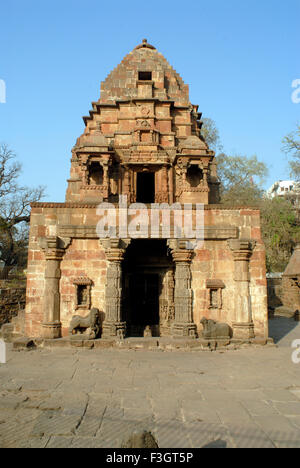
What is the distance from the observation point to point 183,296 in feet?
32.0

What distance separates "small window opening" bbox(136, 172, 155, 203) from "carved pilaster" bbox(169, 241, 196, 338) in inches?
265

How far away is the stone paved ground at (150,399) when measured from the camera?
416cm

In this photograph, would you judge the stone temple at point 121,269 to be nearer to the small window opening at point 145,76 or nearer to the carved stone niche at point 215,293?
the carved stone niche at point 215,293

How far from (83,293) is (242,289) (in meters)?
4.91

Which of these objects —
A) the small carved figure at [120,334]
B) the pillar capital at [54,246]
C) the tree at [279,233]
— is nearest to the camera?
the small carved figure at [120,334]

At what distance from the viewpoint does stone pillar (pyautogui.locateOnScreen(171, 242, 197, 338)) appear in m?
9.52

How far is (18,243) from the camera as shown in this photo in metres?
27.9

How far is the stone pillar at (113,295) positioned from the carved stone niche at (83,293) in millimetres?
611

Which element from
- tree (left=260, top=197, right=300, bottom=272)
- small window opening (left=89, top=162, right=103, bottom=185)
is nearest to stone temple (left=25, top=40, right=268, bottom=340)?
small window opening (left=89, top=162, right=103, bottom=185)

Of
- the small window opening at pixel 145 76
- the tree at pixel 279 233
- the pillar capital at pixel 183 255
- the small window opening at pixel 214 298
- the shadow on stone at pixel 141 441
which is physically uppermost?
the small window opening at pixel 145 76

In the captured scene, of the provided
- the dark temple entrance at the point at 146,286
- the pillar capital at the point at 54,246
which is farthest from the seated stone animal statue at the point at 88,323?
the dark temple entrance at the point at 146,286
